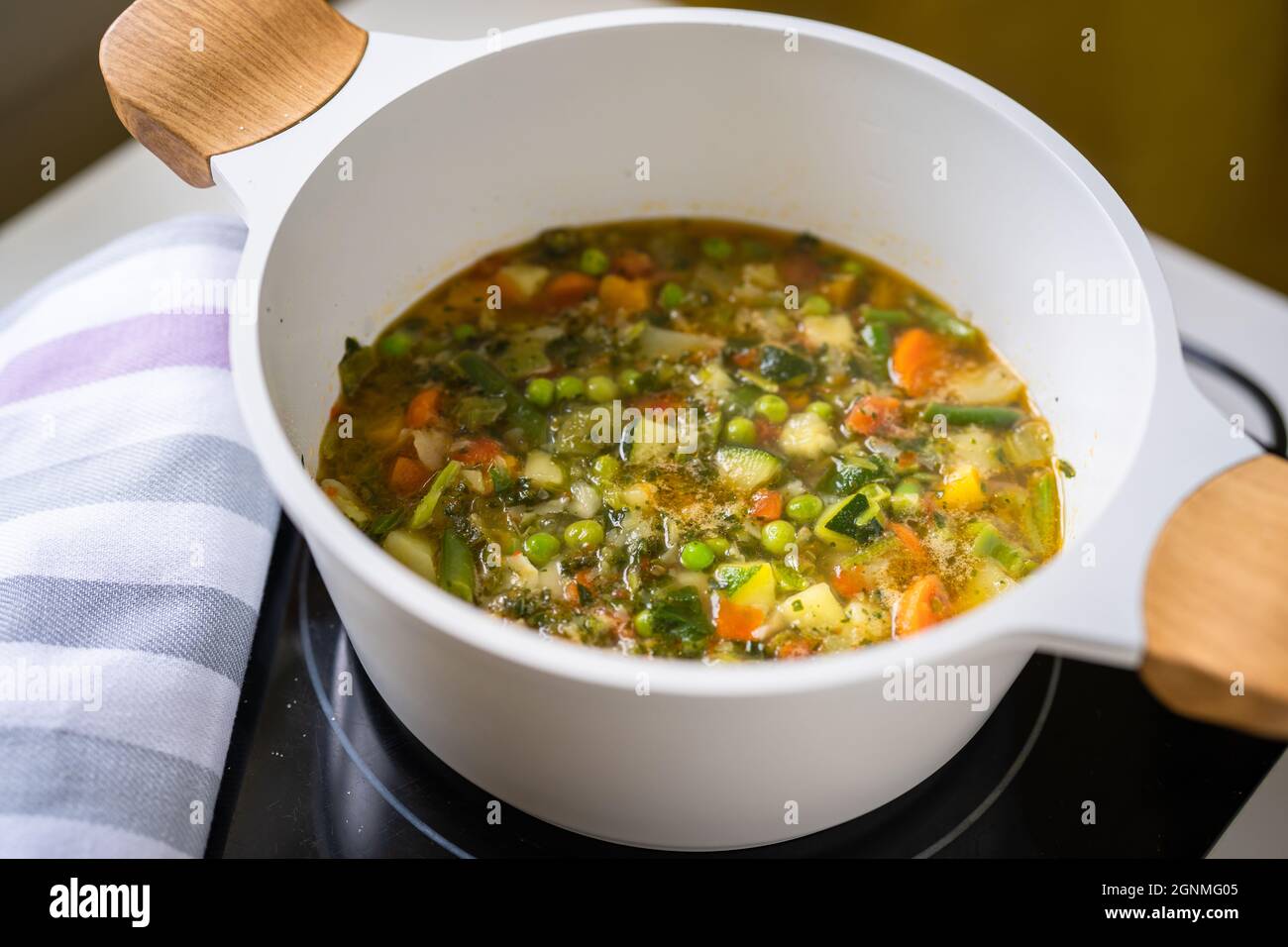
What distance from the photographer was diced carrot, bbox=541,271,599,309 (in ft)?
6.24

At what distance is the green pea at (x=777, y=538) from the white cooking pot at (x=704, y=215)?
0.33 metres

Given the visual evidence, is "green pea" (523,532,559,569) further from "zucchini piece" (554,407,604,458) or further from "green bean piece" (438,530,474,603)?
"zucchini piece" (554,407,604,458)

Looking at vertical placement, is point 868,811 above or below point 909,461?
below

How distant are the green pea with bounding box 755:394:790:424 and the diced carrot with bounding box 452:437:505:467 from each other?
0.38 meters

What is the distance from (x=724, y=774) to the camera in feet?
3.72

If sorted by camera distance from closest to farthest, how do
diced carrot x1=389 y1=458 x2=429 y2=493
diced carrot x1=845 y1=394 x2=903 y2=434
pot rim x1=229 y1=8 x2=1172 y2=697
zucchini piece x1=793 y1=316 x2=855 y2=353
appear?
pot rim x1=229 y1=8 x2=1172 y2=697
diced carrot x1=389 y1=458 x2=429 y2=493
diced carrot x1=845 y1=394 x2=903 y2=434
zucchini piece x1=793 y1=316 x2=855 y2=353

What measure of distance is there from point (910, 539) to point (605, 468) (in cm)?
42

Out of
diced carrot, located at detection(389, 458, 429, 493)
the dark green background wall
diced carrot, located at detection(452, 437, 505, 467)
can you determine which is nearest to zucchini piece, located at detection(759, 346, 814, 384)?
diced carrot, located at detection(452, 437, 505, 467)

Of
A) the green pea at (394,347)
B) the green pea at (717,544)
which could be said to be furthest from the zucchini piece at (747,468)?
the green pea at (394,347)

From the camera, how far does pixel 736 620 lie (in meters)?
1.43
